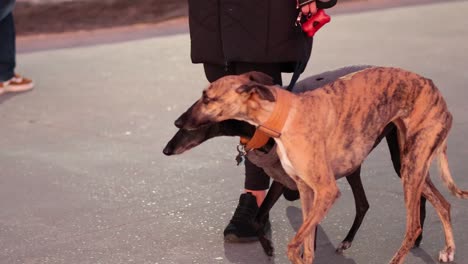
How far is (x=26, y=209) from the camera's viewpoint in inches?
226

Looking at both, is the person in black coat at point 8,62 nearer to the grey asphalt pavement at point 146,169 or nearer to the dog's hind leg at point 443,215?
the grey asphalt pavement at point 146,169

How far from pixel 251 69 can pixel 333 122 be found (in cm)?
83

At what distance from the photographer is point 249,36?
15.9ft

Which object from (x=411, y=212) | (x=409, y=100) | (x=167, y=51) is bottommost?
(x=167, y=51)

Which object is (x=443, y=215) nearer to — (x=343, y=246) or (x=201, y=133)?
(x=343, y=246)

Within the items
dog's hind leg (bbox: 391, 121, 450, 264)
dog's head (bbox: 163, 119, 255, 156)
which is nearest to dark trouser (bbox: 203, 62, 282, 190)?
dog's head (bbox: 163, 119, 255, 156)

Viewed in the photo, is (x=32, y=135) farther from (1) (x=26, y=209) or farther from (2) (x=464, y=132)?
(2) (x=464, y=132)

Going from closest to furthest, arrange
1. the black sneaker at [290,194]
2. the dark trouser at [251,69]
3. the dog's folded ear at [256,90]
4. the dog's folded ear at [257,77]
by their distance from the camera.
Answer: the dog's folded ear at [256,90]
the dog's folded ear at [257,77]
the dark trouser at [251,69]
the black sneaker at [290,194]

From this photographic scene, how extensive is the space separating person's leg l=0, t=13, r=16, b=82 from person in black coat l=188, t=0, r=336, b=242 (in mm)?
3731

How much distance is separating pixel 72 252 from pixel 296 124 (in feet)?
5.12

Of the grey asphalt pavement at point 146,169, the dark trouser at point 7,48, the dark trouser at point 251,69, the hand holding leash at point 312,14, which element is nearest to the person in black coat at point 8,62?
the dark trouser at point 7,48

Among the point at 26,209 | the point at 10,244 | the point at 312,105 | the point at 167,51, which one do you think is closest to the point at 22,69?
the point at 167,51

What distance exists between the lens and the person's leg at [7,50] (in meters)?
8.37

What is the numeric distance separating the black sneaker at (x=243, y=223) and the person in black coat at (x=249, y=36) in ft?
2.14
